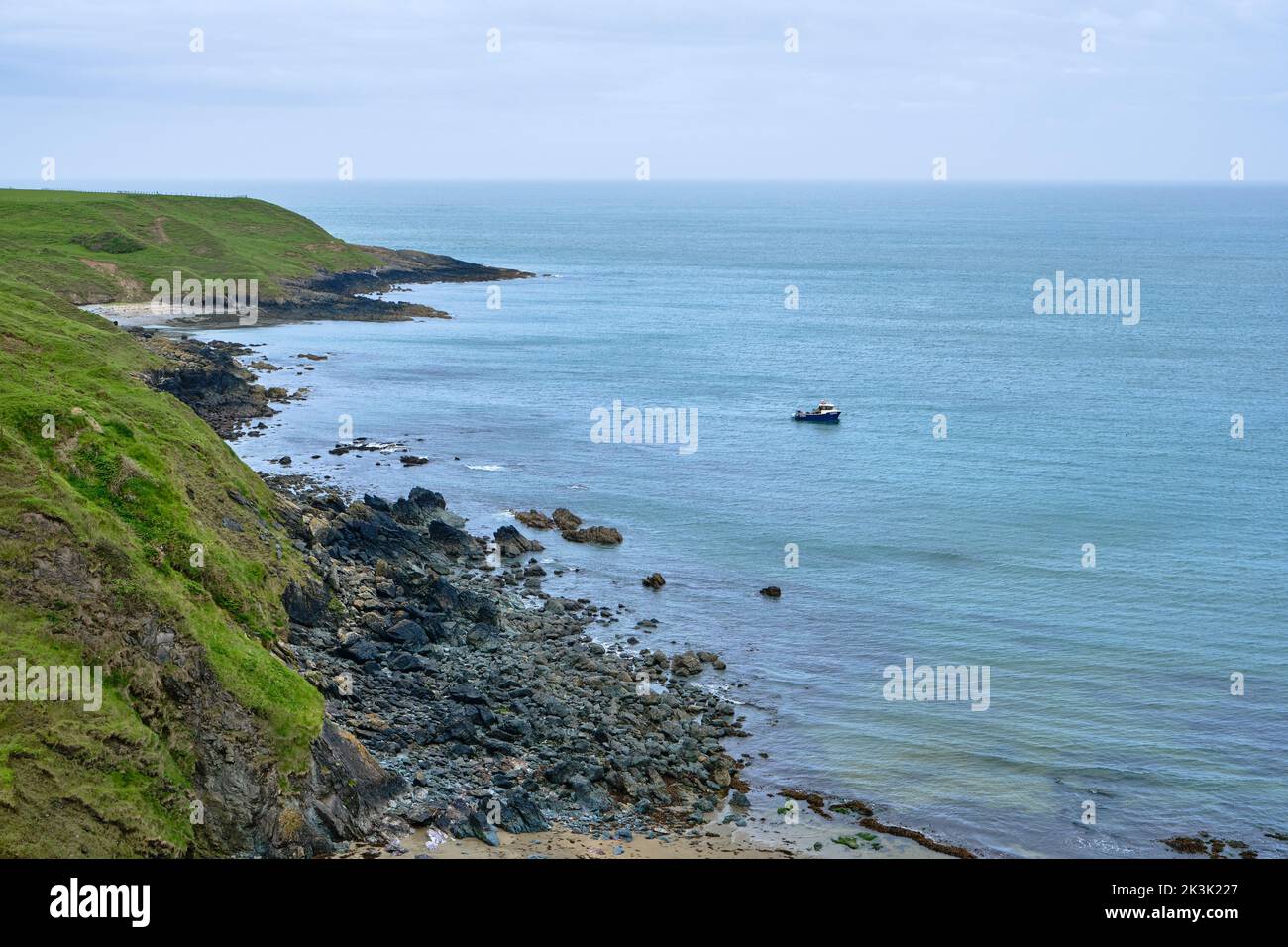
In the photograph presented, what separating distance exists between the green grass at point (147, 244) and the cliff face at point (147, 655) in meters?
80.9

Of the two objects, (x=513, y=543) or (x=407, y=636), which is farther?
(x=513, y=543)

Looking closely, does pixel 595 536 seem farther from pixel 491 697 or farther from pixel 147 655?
pixel 147 655

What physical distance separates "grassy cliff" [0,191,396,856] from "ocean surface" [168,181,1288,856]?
15633mm

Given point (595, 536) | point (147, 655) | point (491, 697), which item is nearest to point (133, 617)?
point (147, 655)

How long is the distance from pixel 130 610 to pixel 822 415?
6801 centimetres

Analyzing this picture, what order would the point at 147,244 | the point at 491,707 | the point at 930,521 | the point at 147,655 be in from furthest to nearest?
1. the point at 147,244
2. the point at 930,521
3. the point at 491,707
4. the point at 147,655

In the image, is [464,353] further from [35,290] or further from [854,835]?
[854,835]

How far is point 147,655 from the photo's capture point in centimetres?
3036

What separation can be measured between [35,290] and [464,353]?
190ft

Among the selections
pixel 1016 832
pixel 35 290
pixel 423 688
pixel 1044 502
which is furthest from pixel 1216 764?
→ pixel 35 290

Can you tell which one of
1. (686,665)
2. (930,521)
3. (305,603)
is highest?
(930,521)

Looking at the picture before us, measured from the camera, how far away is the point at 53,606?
3005 cm

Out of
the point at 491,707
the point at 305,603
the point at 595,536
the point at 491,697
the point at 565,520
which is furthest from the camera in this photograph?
the point at 565,520

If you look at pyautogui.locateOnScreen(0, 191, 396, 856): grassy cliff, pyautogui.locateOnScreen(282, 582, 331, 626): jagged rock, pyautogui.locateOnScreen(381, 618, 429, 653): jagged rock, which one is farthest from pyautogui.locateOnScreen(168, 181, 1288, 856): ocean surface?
pyautogui.locateOnScreen(0, 191, 396, 856): grassy cliff
